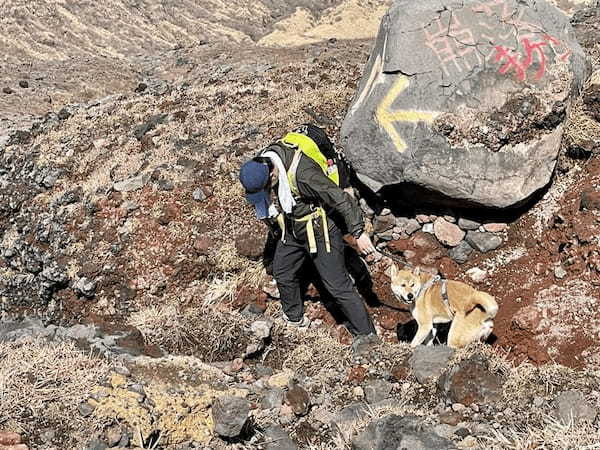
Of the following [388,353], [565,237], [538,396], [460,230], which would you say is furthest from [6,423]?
[565,237]

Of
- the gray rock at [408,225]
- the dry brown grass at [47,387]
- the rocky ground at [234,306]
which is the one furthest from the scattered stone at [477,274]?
the dry brown grass at [47,387]

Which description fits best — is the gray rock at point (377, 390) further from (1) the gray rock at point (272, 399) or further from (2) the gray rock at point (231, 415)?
(2) the gray rock at point (231, 415)

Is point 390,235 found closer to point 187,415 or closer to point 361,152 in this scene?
point 361,152

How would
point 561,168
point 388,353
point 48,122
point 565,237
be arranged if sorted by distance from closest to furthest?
1. point 388,353
2. point 565,237
3. point 561,168
4. point 48,122

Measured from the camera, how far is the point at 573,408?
13.7ft

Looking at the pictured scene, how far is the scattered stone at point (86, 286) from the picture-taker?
7613 millimetres

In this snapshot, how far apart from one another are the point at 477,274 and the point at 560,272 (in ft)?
2.84

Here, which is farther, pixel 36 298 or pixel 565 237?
Answer: pixel 36 298

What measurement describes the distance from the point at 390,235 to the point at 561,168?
210cm

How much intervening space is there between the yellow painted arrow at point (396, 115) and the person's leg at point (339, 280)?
134 centimetres

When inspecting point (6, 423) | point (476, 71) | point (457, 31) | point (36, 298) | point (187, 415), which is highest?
point (457, 31)

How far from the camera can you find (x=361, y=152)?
675 centimetres

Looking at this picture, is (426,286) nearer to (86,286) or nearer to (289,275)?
(289,275)

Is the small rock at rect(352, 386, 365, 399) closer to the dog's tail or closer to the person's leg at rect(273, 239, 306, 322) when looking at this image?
the dog's tail
